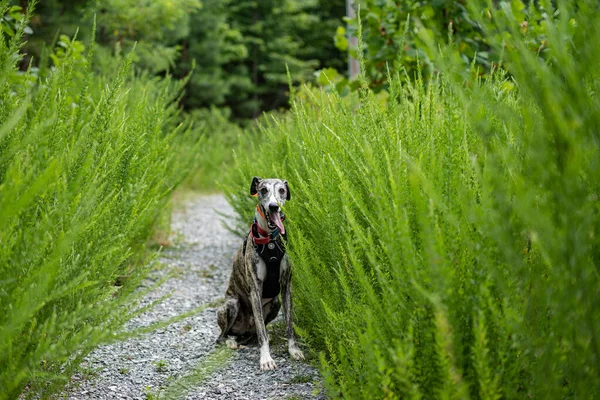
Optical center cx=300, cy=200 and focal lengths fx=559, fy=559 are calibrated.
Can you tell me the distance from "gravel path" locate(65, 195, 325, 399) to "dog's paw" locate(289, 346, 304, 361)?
0.11 ft

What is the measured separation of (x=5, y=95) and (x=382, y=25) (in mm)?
4134

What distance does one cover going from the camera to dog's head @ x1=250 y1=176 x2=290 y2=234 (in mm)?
3277

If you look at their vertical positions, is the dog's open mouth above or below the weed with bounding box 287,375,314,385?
above

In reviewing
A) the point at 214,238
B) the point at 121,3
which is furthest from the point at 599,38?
the point at 121,3

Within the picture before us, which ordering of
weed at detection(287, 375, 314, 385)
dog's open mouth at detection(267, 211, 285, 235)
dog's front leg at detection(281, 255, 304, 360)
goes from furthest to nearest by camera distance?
dog's front leg at detection(281, 255, 304, 360), dog's open mouth at detection(267, 211, 285, 235), weed at detection(287, 375, 314, 385)

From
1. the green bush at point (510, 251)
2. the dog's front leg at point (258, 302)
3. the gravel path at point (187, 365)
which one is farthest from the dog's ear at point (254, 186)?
the green bush at point (510, 251)

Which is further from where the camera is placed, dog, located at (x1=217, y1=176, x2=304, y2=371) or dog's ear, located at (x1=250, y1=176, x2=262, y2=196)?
dog's ear, located at (x1=250, y1=176, x2=262, y2=196)

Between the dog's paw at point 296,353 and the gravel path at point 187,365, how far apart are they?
0.11 ft

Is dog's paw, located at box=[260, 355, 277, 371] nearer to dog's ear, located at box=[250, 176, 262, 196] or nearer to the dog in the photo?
the dog

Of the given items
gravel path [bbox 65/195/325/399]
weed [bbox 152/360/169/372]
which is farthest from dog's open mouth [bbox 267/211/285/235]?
weed [bbox 152/360/169/372]

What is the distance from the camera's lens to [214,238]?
7.34 meters

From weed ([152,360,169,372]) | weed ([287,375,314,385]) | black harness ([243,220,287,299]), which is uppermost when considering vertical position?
black harness ([243,220,287,299])

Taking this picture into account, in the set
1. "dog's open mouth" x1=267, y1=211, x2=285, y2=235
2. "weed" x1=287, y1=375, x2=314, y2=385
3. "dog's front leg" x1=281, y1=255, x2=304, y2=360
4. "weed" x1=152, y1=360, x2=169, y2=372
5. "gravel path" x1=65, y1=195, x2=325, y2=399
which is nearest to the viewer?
"gravel path" x1=65, y1=195, x2=325, y2=399

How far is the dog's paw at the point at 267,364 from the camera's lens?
3182mm
